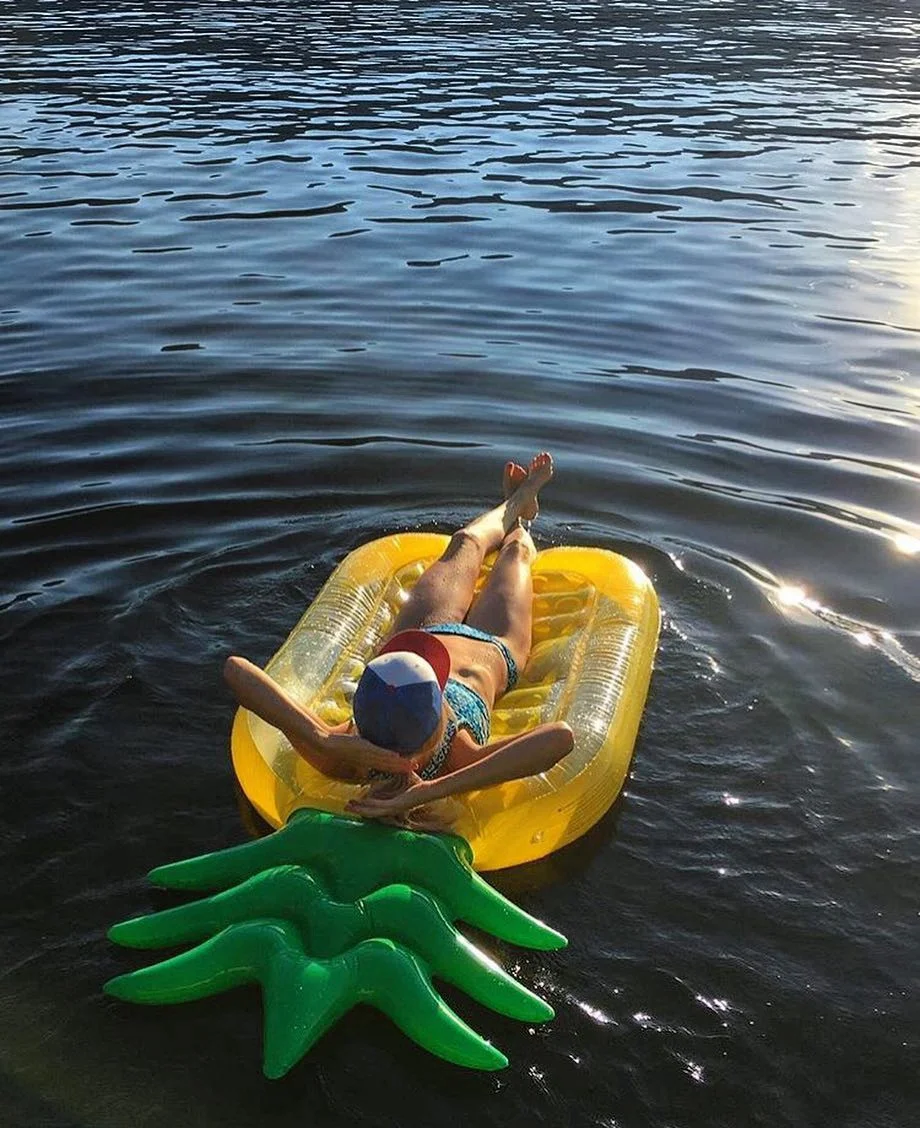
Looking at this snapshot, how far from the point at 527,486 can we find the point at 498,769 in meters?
3.19

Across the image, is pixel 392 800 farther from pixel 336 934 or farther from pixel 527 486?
pixel 527 486

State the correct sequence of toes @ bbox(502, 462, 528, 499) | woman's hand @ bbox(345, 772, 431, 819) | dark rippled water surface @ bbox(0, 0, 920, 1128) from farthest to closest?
toes @ bbox(502, 462, 528, 499)
woman's hand @ bbox(345, 772, 431, 819)
dark rippled water surface @ bbox(0, 0, 920, 1128)

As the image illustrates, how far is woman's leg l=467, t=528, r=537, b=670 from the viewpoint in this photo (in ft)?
20.8

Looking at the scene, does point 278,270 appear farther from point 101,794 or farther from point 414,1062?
point 414,1062

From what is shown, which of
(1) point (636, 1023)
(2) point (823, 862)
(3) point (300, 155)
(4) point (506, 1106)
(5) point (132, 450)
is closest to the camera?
(4) point (506, 1106)

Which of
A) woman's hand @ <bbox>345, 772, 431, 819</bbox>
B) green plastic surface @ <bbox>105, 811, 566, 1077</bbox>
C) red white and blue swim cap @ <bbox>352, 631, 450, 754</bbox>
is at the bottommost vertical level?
green plastic surface @ <bbox>105, 811, 566, 1077</bbox>

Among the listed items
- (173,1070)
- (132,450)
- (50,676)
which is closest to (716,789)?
(173,1070)

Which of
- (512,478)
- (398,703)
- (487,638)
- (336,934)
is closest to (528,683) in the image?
(487,638)

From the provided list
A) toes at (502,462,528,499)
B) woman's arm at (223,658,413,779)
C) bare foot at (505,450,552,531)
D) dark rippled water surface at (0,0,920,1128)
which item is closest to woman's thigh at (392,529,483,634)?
bare foot at (505,450,552,531)

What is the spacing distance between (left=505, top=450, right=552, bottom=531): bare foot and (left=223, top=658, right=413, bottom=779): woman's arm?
8.94 ft

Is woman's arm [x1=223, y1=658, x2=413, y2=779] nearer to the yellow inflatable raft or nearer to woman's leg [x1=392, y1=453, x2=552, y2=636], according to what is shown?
the yellow inflatable raft

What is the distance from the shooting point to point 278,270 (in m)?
13.4

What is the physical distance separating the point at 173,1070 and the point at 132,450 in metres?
5.81

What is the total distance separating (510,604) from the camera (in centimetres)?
647
